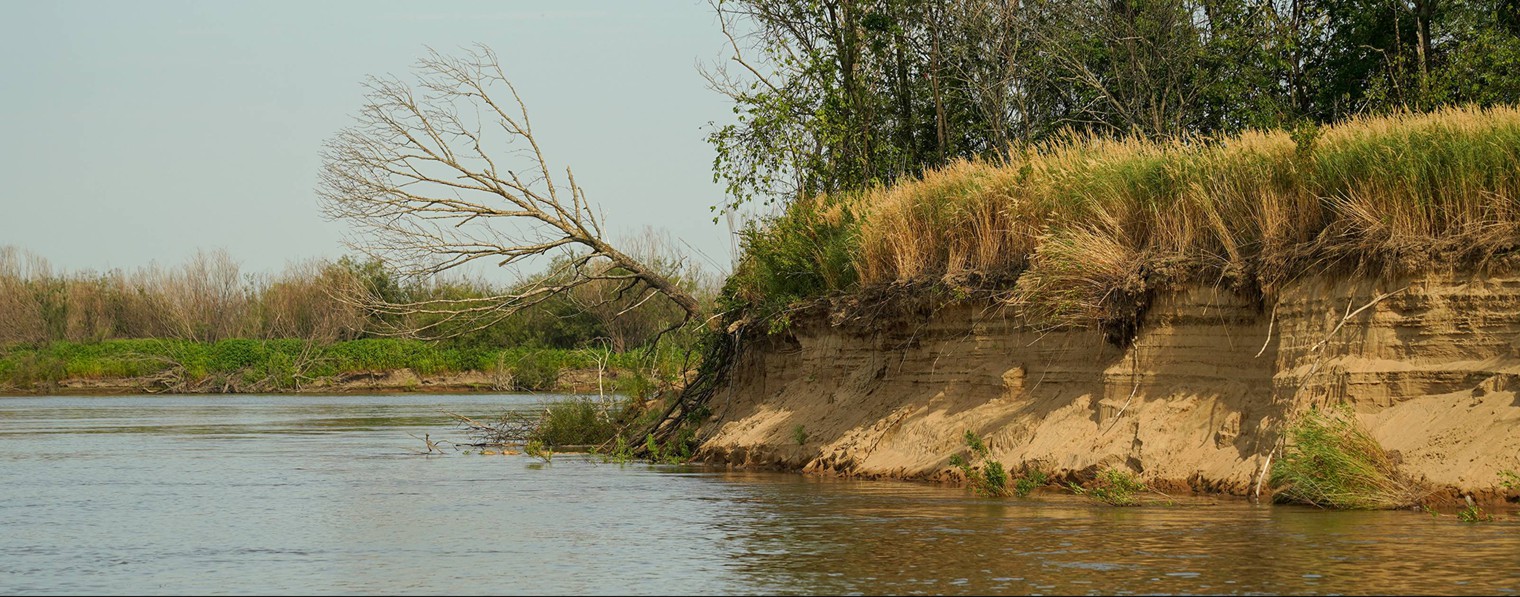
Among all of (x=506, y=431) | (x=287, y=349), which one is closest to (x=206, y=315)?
(x=287, y=349)

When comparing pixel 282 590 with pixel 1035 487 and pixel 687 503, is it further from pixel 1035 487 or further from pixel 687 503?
pixel 1035 487

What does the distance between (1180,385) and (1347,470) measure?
7.60 feet

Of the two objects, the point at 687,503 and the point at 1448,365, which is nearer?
the point at 1448,365

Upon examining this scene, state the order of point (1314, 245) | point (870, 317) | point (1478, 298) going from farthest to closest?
point (870, 317), point (1314, 245), point (1478, 298)

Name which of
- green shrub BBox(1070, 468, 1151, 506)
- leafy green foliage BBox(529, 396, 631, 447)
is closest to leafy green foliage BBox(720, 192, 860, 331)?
leafy green foliage BBox(529, 396, 631, 447)

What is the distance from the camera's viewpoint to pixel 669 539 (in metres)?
11.1

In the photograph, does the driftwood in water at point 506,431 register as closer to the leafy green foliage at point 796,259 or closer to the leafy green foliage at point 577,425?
the leafy green foliage at point 577,425

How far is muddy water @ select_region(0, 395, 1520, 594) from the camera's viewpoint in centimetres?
866

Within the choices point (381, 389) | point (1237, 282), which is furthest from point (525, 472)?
point (381, 389)

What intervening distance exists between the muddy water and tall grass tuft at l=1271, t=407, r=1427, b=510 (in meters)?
0.31

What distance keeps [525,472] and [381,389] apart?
4550 centimetres

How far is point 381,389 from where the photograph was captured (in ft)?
204

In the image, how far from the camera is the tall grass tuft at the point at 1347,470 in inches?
454

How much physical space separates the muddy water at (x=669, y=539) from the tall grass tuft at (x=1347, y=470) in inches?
12.1
